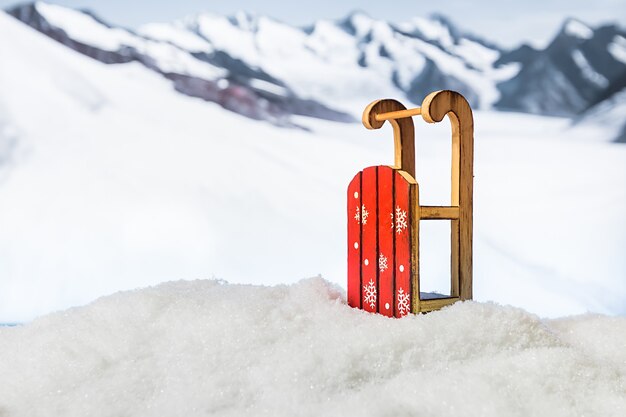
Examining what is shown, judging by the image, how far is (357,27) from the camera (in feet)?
12.7

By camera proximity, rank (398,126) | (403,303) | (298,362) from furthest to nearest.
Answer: (398,126) < (403,303) < (298,362)

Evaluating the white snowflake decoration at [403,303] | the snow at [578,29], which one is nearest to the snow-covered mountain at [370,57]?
the snow at [578,29]

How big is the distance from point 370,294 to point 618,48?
2698 mm

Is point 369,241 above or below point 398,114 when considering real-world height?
below

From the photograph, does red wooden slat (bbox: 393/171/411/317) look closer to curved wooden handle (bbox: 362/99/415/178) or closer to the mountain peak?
curved wooden handle (bbox: 362/99/415/178)

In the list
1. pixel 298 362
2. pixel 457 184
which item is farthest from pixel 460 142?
pixel 298 362

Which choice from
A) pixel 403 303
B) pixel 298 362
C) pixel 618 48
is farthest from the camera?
pixel 618 48

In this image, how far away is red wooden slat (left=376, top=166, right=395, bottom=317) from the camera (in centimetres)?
156

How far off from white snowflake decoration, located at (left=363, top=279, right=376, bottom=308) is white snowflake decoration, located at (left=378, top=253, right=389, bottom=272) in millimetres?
40

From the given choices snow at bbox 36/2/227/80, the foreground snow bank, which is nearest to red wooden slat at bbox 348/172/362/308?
the foreground snow bank

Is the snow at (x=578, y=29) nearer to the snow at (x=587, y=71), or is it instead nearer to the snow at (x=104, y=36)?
the snow at (x=587, y=71)

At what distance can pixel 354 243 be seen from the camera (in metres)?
1.69

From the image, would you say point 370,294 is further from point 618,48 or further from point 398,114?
point 618,48

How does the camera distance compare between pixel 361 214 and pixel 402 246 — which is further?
pixel 361 214
